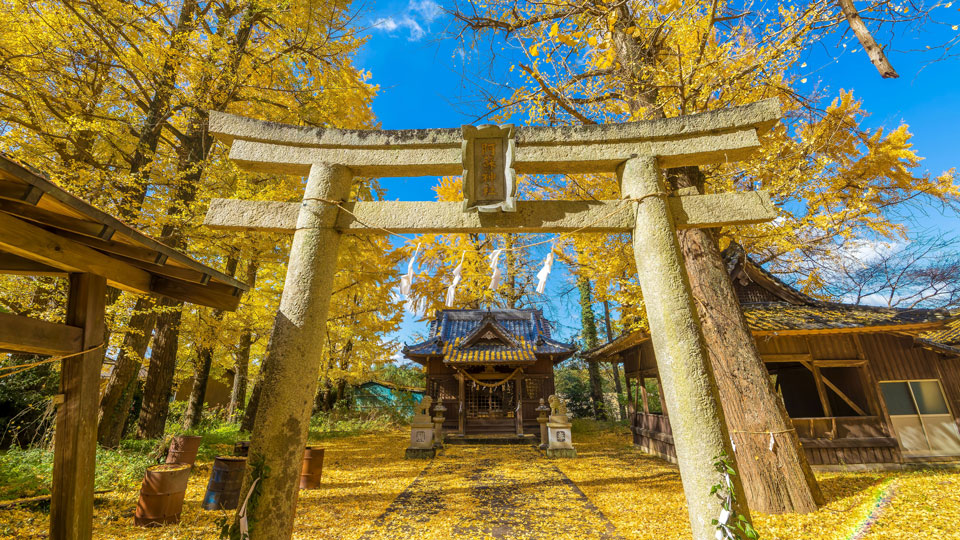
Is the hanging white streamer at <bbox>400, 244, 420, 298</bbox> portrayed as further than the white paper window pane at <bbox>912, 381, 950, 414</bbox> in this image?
No

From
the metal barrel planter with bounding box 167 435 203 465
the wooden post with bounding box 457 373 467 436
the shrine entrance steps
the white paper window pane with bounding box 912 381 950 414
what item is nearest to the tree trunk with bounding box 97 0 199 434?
the metal barrel planter with bounding box 167 435 203 465

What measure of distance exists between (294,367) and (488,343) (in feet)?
39.3

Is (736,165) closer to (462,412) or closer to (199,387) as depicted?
(462,412)

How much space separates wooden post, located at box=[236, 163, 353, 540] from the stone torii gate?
0.03 ft

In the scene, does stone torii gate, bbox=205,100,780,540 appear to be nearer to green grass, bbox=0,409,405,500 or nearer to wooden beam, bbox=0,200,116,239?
wooden beam, bbox=0,200,116,239

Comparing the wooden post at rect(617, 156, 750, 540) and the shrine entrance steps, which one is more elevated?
the wooden post at rect(617, 156, 750, 540)

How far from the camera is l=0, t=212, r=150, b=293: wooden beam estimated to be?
268 cm

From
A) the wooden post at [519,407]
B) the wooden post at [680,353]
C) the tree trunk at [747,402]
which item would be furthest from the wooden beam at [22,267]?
the wooden post at [519,407]

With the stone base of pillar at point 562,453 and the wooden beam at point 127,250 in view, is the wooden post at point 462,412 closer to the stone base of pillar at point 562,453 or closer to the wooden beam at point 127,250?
the stone base of pillar at point 562,453

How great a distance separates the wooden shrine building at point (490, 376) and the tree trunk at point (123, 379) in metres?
8.18

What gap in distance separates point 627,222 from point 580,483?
6.34 meters

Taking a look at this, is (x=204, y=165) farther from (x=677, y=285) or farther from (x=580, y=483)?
(x=580, y=483)

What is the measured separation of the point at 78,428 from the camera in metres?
3.13

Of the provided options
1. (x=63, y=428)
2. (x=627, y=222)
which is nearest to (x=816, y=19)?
(x=627, y=222)
